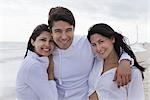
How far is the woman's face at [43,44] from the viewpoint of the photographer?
5.53 feet

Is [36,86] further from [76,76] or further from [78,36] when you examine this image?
[78,36]

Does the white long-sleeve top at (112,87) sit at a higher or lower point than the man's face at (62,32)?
lower

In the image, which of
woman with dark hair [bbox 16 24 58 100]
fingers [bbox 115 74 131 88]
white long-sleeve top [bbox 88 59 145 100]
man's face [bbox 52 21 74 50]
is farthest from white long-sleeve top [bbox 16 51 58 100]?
fingers [bbox 115 74 131 88]

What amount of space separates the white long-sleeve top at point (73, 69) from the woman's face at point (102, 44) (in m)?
0.08

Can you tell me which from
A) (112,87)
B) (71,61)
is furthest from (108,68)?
(71,61)

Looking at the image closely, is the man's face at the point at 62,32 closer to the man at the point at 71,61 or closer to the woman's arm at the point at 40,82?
the man at the point at 71,61

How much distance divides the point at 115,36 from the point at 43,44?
424 millimetres

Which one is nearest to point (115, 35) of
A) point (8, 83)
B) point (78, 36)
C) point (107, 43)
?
point (107, 43)

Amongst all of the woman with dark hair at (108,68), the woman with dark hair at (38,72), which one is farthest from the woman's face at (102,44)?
the woman with dark hair at (38,72)

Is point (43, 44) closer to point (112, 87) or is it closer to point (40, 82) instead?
point (40, 82)

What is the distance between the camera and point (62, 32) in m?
1.67

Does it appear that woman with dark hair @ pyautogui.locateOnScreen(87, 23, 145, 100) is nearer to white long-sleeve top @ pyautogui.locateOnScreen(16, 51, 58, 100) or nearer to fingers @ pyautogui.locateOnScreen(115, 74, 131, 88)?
fingers @ pyautogui.locateOnScreen(115, 74, 131, 88)

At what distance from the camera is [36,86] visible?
1656 millimetres

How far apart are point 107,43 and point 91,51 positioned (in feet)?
0.45
